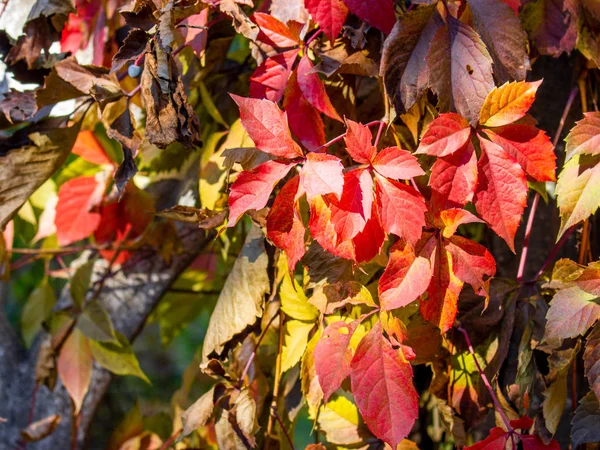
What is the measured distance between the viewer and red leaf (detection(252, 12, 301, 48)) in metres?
0.68

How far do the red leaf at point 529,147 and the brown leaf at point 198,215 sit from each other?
30 cm

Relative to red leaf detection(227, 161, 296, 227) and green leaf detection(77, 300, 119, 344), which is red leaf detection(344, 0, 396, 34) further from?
green leaf detection(77, 300, 119, 344)

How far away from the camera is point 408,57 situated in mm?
627

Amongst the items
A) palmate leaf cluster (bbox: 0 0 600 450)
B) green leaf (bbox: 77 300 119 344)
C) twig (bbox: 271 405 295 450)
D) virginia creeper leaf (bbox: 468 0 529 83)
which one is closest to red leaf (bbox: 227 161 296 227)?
palmate leaf cluster (bbox: 0 0 600 450)

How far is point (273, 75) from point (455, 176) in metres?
0.25

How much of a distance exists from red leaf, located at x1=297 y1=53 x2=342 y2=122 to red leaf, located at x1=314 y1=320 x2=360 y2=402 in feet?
0.75

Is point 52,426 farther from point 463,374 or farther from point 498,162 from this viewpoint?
point 498,162

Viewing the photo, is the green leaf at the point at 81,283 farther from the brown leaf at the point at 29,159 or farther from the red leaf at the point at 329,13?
the red leaf at the point at 329,13

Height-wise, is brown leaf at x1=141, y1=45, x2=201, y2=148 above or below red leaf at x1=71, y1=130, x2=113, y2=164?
above

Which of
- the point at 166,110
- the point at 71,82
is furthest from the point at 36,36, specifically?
the point at 166,110

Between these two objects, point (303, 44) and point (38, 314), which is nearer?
point (303, 44)

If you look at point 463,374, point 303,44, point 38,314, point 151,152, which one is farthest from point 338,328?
point 38,314

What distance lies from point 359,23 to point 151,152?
46 centimetres

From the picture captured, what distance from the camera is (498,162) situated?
1.92 ft
